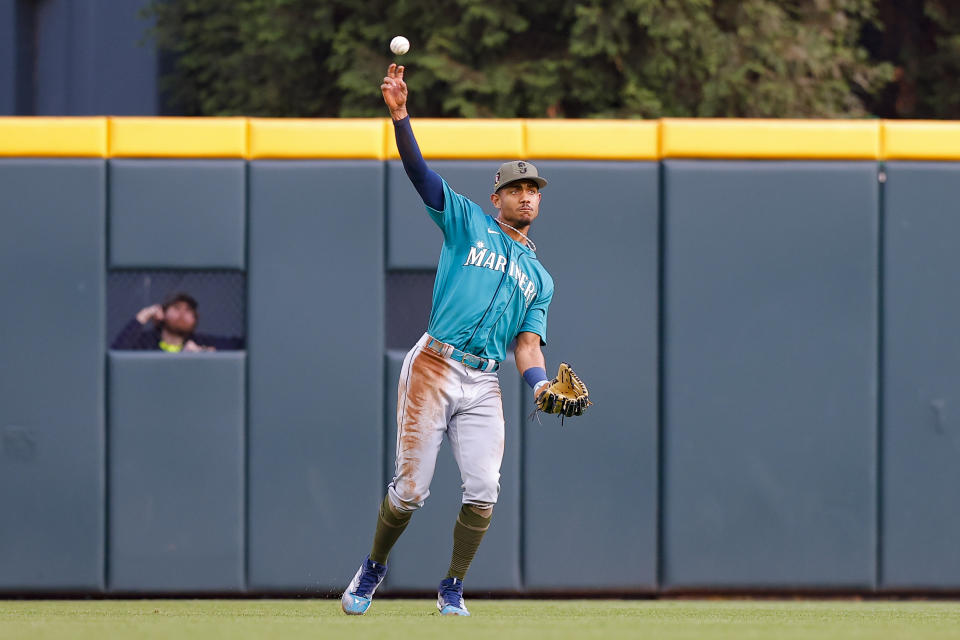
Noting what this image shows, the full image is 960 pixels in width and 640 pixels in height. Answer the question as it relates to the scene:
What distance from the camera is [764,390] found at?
703 centimetres

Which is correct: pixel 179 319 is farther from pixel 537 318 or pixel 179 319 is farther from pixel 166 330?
pixel 537 318

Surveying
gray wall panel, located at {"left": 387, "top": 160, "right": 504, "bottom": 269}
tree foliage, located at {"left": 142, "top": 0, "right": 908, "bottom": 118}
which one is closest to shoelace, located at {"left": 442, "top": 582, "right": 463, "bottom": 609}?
gray wall panel, located at {"left": 387, "top": 160, "right": 504, "bottom": 269}

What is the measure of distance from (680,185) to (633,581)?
6.74 ft

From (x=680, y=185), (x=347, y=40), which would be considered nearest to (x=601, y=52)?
(x=347, y=40)

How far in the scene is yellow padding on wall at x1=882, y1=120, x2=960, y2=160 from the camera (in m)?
7.01

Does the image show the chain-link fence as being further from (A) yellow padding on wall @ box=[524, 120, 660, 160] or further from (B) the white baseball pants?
(B) the white baseball pants

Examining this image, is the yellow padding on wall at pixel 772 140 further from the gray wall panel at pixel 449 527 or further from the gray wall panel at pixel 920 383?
the gray wall panel at pixel 449 527

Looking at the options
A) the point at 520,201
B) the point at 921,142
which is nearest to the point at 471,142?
the point at 520,201

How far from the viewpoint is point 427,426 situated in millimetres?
5215

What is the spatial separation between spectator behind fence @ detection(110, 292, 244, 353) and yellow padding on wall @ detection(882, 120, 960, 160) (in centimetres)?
351

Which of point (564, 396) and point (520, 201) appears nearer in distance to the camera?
point (564, 396)

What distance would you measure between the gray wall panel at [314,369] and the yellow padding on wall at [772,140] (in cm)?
156

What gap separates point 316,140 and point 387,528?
2437mm
